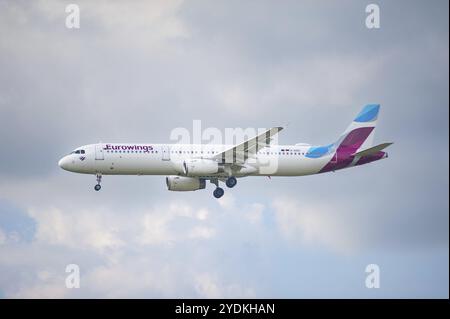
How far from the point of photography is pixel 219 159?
119562 mm

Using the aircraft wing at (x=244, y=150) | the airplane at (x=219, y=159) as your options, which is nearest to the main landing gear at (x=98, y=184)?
the airplane at (x=219, y=159)

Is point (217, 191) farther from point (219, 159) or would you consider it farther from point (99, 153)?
point (99, 153)

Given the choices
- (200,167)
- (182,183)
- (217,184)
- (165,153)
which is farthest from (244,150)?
(182,183)

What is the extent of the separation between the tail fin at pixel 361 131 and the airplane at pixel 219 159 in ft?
0.35

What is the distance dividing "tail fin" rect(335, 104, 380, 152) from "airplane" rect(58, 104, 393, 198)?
0.11m

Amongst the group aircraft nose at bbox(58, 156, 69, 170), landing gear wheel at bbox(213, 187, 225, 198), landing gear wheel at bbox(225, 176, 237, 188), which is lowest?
landing gear wheel at bbox(213, 187, 225, 198)

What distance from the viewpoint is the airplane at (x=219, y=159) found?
386ft

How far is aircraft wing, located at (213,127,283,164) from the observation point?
117 metres

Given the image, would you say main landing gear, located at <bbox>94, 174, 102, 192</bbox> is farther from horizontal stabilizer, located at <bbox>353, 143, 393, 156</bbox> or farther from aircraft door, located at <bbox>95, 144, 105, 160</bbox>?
horizontal stabilizer, located at <bbox>353, 143, 393, 156</bbox>

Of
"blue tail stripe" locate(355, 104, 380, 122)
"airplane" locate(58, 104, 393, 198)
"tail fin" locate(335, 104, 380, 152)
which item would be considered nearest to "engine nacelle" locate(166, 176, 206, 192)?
"airplane" locate(58, 104, 393, 198)

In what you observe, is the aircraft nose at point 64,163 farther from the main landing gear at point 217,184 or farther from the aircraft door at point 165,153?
the main landing gear at point 217,184

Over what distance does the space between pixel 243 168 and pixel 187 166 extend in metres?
6.33
